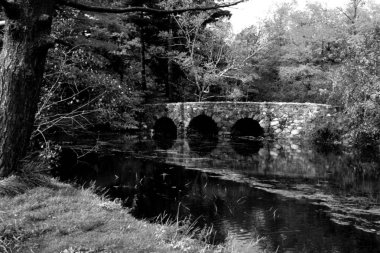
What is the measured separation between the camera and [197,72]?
25344 millimetres

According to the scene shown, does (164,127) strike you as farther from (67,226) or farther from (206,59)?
(67,226)

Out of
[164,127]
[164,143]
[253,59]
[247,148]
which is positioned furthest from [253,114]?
[164,127]

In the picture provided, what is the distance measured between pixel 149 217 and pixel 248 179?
4.40 m

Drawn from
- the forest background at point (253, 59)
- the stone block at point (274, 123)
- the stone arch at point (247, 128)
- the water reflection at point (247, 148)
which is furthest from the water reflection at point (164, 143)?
the stone block at point (274, 123)

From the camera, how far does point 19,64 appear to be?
5.03 metres

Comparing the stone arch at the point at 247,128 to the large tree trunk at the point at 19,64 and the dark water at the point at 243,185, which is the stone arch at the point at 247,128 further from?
the large tree trunk at the point at 19,64

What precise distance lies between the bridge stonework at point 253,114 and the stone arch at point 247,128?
5.24 feet

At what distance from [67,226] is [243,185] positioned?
613 centimetres

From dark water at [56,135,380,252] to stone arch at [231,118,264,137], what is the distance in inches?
291

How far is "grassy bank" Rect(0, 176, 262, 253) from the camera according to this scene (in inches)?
158

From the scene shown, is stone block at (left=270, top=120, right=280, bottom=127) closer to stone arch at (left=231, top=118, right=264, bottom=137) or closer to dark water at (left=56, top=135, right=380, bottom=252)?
stone arch at (left=231, top=118, right=264, bottom=137)

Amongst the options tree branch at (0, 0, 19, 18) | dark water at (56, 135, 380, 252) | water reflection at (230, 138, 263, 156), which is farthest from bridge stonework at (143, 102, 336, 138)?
tree branch at (0, 0, 19, 18)

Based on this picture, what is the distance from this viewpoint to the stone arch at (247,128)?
24.7 metres

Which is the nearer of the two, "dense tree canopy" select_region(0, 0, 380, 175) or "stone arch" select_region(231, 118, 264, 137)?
"dense tree canopy" select_region(0, 0, 380, 175)
